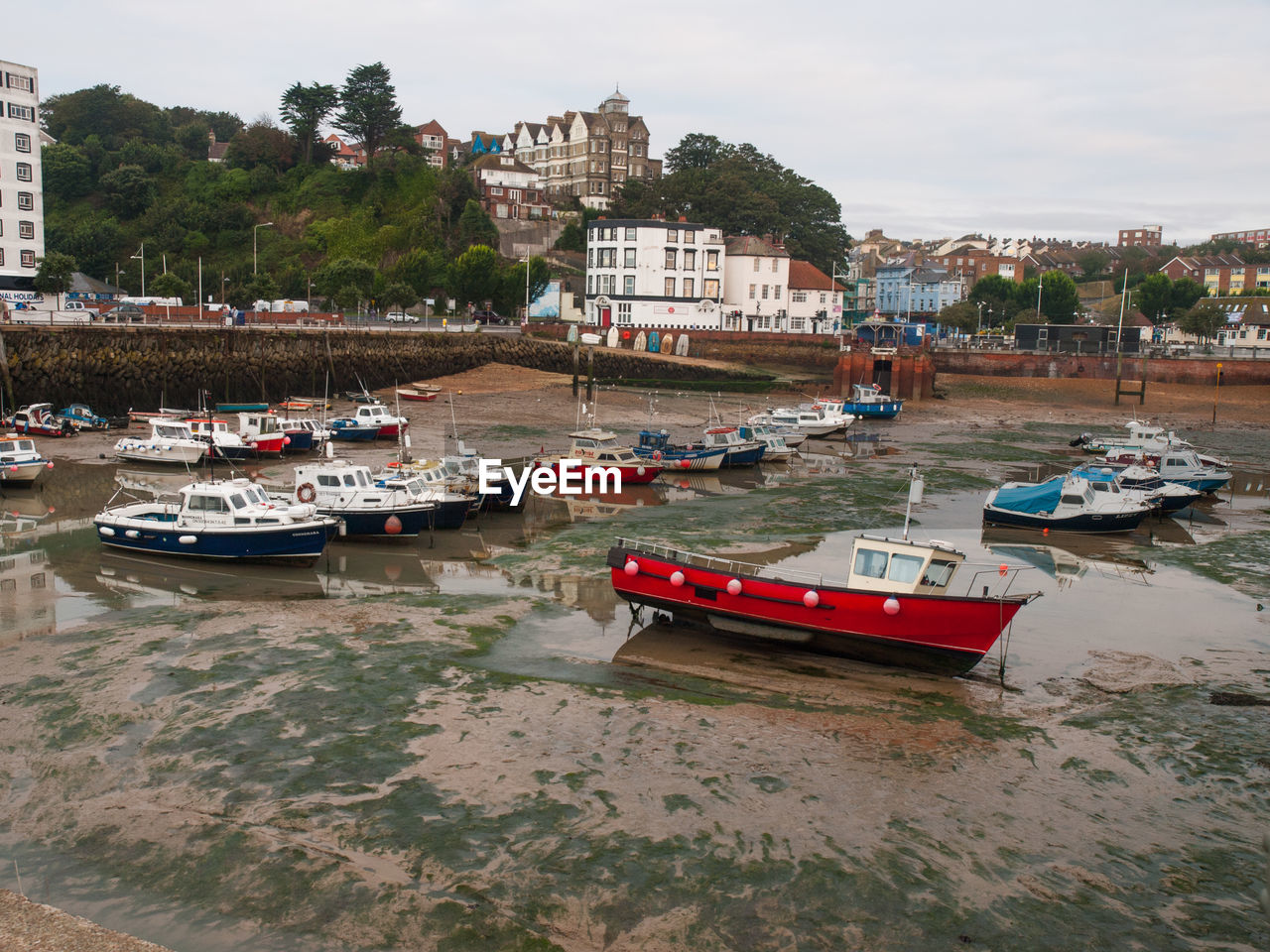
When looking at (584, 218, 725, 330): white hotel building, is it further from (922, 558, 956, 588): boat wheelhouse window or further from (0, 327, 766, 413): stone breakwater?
(922, 558, 956, 588): boat wheelhouse window

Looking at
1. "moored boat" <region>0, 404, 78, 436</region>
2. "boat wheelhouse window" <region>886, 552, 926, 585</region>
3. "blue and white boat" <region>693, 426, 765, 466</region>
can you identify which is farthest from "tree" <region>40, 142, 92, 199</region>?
"boat wheelhouse window" <region>886, 552, 926, 585</region>

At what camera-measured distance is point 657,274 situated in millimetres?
84625

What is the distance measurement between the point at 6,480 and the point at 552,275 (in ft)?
236

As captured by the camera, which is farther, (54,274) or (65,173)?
(65,173)

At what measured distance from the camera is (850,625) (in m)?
17.5

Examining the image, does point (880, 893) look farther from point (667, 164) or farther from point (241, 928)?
point (667, 164)

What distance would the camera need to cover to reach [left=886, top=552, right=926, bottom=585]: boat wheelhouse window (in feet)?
57.8

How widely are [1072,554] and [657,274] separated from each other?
6152 centimetres

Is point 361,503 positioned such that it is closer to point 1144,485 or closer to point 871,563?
point 871,563

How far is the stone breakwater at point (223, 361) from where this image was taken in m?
45.3

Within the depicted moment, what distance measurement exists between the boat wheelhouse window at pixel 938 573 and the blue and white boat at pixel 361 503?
536 inches

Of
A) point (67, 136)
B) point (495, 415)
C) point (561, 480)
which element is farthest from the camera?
point (67, 136)

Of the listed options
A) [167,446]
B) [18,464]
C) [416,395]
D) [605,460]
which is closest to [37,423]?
[167,446]

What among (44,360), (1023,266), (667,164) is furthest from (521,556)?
(1023,266)
